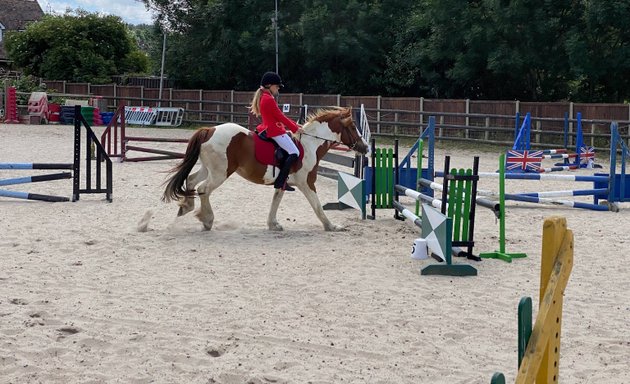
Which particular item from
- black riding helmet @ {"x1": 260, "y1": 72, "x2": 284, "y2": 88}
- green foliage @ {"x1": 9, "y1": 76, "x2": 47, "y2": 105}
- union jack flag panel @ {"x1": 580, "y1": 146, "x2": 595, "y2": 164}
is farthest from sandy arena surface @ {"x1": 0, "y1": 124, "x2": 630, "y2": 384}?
green foliage @ {"x1": 9, "y1": 76, "x2": 47, "y2": 105}

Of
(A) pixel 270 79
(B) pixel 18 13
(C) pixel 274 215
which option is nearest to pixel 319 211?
(C) pixel 274 215

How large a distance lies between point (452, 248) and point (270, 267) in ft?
6.16

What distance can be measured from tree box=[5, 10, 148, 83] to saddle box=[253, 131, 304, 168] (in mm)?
37636

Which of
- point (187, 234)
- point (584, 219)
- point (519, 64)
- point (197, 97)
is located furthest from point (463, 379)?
point (197, 97)

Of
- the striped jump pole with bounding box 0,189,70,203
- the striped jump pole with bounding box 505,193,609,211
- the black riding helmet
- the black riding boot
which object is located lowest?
the striped jump pole with bounding box 0,189,70,203

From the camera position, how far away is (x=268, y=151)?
1101 cm

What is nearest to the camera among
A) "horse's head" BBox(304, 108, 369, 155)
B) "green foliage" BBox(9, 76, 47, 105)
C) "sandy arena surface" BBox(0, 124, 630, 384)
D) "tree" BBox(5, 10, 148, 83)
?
"sandy arena surface" BBox(0, 124, 630, 384)

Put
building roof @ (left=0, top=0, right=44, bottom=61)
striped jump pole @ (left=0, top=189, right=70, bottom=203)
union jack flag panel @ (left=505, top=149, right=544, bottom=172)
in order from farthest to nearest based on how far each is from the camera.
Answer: building roof @ (left=0, top=0, right=44, bottom=61) → union jack flag panel @ (left=505, top=149, right=544, bottom=172) → striped jump pole @ (left=0, top=189, right=70, bottom=203)

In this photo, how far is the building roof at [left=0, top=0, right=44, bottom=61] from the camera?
219ft

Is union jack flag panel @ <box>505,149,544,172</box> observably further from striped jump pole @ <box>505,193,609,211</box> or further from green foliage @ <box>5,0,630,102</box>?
green foliage @ <box>5,0,630,102</box>

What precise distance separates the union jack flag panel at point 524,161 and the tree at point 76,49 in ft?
106

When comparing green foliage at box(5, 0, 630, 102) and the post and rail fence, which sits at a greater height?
green foliage at box(5, 0, 630, 102)

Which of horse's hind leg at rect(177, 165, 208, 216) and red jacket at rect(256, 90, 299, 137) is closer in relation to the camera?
red jacket at rect(256, 90, 299, 137)

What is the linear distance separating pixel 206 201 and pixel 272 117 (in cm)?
130
